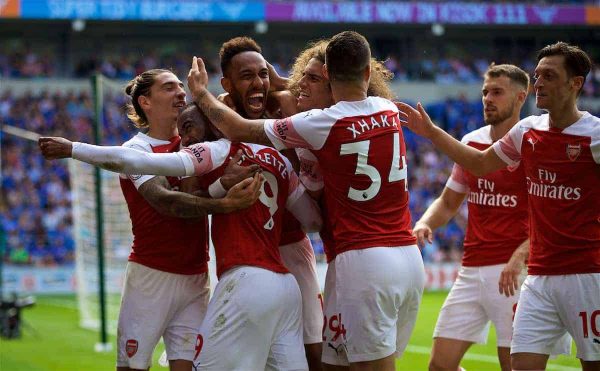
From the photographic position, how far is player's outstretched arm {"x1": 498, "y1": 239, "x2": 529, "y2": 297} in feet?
23.0

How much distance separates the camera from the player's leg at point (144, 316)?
6.35 m

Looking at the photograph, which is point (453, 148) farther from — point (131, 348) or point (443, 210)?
point (131, 348)

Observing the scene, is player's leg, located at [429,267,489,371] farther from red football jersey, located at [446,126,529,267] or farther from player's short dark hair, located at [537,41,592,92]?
player's short dark hair, located at [537,41,592,92]

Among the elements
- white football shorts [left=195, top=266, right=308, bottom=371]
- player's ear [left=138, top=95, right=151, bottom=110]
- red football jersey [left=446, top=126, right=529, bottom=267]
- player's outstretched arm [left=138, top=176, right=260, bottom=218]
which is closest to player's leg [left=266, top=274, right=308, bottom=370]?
white football shorts [left=195, top=266, right=308, bottom=371]

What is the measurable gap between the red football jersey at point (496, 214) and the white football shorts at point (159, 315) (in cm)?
267

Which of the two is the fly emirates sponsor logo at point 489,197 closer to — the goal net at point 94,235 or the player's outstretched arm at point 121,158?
the player's outstretched arm at point 121,158

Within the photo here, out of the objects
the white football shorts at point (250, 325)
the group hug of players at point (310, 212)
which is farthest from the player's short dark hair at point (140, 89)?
the white football shorts at point (250, 325)

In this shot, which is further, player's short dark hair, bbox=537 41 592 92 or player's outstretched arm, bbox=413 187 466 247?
player's outstretched arm, bbox=413 187 466 247

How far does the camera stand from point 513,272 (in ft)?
23.1

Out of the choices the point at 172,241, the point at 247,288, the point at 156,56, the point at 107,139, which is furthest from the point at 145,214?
the point at 156,56

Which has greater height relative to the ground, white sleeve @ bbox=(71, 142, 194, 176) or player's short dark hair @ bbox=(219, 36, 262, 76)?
player's short dark hair @ bbox=(219, 36, 262, 76)

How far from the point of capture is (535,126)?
641 centimetres

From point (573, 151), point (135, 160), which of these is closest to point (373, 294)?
point (135, 160)

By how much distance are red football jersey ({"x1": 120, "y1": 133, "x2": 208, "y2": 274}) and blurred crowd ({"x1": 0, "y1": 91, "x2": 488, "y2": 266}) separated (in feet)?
50.7
